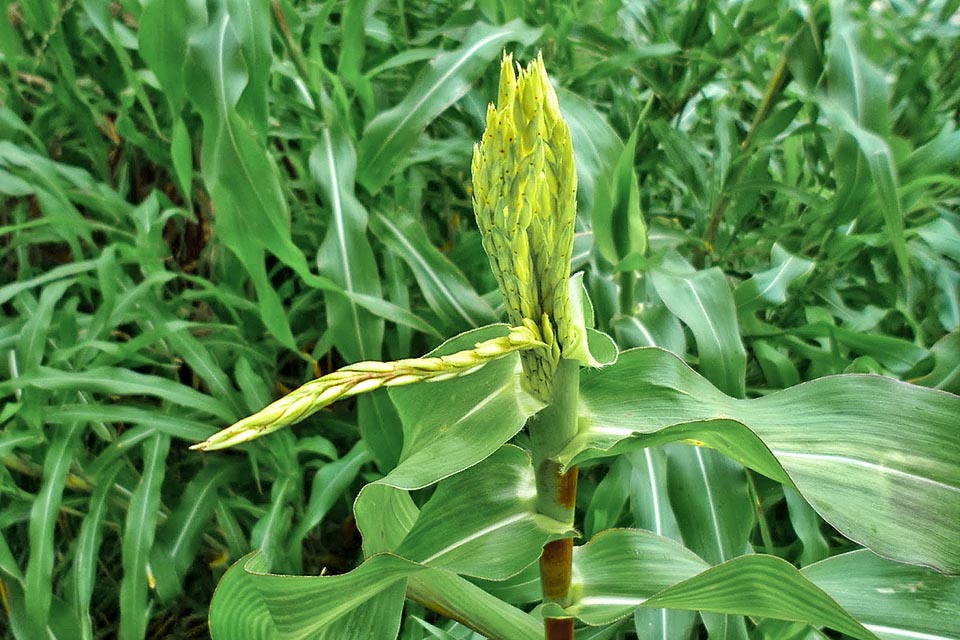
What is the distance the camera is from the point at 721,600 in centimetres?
35

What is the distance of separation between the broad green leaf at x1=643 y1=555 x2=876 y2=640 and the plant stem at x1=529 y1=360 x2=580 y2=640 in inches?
2.6

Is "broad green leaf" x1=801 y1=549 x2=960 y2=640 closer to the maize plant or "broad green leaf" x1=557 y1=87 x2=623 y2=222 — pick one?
the maize plant

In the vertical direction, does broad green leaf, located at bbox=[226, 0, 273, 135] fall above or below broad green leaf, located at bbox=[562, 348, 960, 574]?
above

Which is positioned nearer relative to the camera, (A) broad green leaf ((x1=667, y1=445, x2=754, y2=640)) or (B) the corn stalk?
(B) the corn stalk

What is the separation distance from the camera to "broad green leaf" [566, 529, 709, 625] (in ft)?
1.44

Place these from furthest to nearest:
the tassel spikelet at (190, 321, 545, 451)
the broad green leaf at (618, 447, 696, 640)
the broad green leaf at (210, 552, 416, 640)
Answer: the broad green leaf at (618, 447, 696, 640) < the broad green leaf at (210, 552, 416, 640) < the tassel spikelet at (190, 321, 545, 451)

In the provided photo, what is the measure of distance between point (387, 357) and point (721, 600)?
59cm

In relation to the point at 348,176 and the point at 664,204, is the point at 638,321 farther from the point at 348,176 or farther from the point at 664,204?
the point at 664,204

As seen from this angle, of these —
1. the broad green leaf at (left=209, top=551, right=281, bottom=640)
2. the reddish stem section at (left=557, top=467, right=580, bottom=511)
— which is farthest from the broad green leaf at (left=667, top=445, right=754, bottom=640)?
the broad green leaf at (left=209, top=551, right=281, bottom=640)

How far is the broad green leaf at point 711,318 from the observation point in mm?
627

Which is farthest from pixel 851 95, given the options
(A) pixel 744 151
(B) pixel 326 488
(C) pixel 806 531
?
(B) pixel 326 488

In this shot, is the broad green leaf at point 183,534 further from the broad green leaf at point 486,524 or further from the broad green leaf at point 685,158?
the broad green leaf at point 685,158

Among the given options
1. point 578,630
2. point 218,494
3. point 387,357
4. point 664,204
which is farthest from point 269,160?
point 664,204

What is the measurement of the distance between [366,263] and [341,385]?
53 cm
